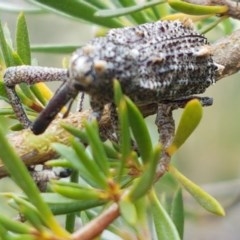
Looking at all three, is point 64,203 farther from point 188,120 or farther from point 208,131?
point 208,131

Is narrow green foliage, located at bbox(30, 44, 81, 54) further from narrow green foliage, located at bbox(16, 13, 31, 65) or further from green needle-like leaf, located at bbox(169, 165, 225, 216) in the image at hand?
green needle-like leaf, located at bbox(169, 165, 225, 216)

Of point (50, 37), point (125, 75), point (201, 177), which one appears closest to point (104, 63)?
point (125, 75)

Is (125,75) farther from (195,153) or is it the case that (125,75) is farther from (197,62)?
(195,153)

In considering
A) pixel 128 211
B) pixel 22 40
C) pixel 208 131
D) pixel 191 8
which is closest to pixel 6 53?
pixel 22 40

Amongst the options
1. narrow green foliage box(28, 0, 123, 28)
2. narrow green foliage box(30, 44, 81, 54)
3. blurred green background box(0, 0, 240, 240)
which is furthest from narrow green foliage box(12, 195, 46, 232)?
blurred green background box(0, 0, 240, 240)

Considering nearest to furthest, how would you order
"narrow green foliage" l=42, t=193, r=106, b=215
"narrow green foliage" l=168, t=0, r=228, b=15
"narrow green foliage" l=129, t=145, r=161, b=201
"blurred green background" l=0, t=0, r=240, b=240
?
1. "narrow green foliage" l=129, t=145, r=161, b=201
2. "narrow green foliage" l=42, t=193, r=106, b=215
3. "narrow green foliage" l=168, t=0, r=228, b=15
4. "blurred green background" l=0, t=0, r=240, b=240

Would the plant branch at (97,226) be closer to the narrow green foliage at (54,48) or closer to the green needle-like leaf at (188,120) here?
the green needle-like leaf at (188,120)
